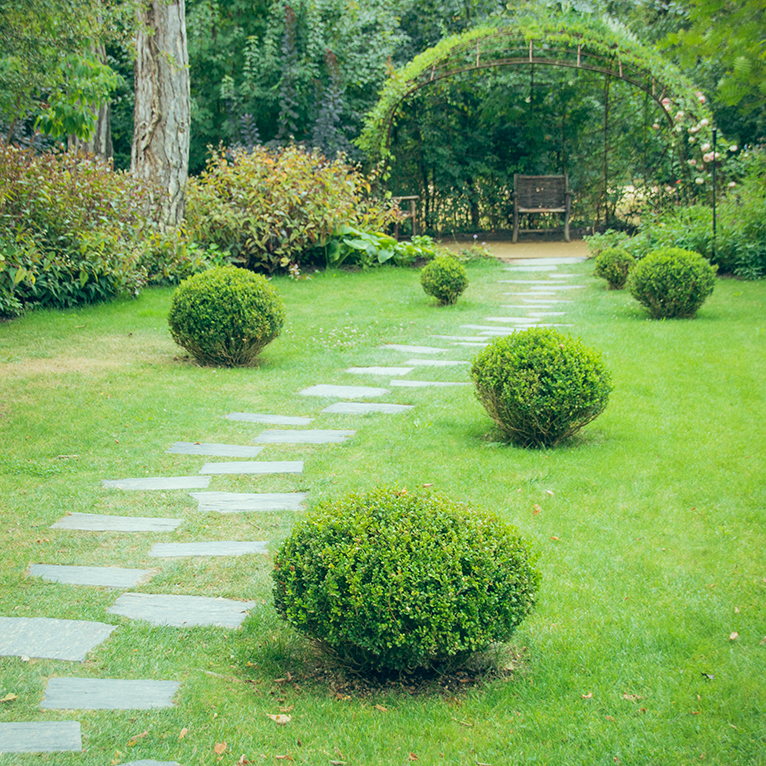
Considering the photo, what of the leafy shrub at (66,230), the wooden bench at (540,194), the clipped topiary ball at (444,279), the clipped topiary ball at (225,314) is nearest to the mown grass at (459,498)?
the clipped topiary ball at (225,314)

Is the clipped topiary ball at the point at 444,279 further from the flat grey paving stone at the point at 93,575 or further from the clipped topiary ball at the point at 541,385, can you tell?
the flat grey paving stone at the point at 93,575

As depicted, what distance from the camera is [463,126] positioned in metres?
16.5

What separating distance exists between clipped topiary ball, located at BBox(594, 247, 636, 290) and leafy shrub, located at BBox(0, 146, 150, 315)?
6482mm

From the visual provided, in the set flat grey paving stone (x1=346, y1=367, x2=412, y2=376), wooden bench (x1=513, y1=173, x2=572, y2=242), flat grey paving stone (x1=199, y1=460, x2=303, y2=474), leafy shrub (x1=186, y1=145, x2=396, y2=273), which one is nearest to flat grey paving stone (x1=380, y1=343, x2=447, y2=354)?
flat grey paving stone (x1=346, y1=367, x2=412, y2=376)

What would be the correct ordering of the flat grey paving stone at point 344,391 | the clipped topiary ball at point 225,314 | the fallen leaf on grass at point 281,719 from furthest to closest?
the clipped topiary ball at point 225,314 < the flat grey paving stone at point 344,391 < the fallen leaf on grass at point 281,719

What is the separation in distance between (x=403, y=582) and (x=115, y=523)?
1874 millimetres

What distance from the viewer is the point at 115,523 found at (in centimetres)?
352

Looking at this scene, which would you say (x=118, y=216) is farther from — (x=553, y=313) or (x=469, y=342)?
(x=553, y=313)

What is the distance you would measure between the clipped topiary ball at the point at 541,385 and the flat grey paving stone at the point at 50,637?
262 centimetres

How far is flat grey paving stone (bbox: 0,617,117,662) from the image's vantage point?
2.48 m

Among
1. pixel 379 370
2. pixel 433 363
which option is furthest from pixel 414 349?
pixel 379 370

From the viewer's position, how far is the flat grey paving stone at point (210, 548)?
10.6 ft

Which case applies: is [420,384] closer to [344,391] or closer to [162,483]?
[344,391]

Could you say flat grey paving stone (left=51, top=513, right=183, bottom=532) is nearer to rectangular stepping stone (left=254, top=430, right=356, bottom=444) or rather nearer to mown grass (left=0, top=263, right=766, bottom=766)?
mown grass (left=0, top=263, right=766, bottom=766)
